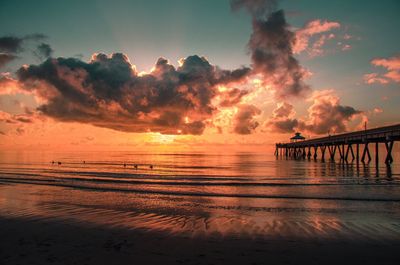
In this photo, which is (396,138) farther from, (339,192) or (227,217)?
(227,217)

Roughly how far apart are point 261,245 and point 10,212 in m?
11.4

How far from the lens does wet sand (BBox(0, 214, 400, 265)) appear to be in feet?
23.3

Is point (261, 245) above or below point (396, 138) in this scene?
below

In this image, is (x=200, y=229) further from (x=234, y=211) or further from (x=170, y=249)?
(x=234, y=211)

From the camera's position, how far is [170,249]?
7.86m

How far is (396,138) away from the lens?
36.8m

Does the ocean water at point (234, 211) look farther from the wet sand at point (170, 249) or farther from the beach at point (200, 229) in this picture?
the wet sand at point (170, 249)

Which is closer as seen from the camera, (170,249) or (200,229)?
(170,249)

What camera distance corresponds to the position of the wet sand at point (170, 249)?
711cm

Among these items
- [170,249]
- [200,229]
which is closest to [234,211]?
[200,229]

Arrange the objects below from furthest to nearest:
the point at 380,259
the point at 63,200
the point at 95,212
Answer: the point at 63,200, the point at 95,212, the point at 380,259

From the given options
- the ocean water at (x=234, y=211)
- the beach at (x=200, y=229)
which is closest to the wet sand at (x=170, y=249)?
the beach at (x=200, y=229)

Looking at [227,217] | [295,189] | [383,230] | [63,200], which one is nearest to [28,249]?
[227,217]

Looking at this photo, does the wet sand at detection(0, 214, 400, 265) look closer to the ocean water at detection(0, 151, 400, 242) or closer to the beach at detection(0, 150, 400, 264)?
the beach at detection(0, 150, 400, 264)
